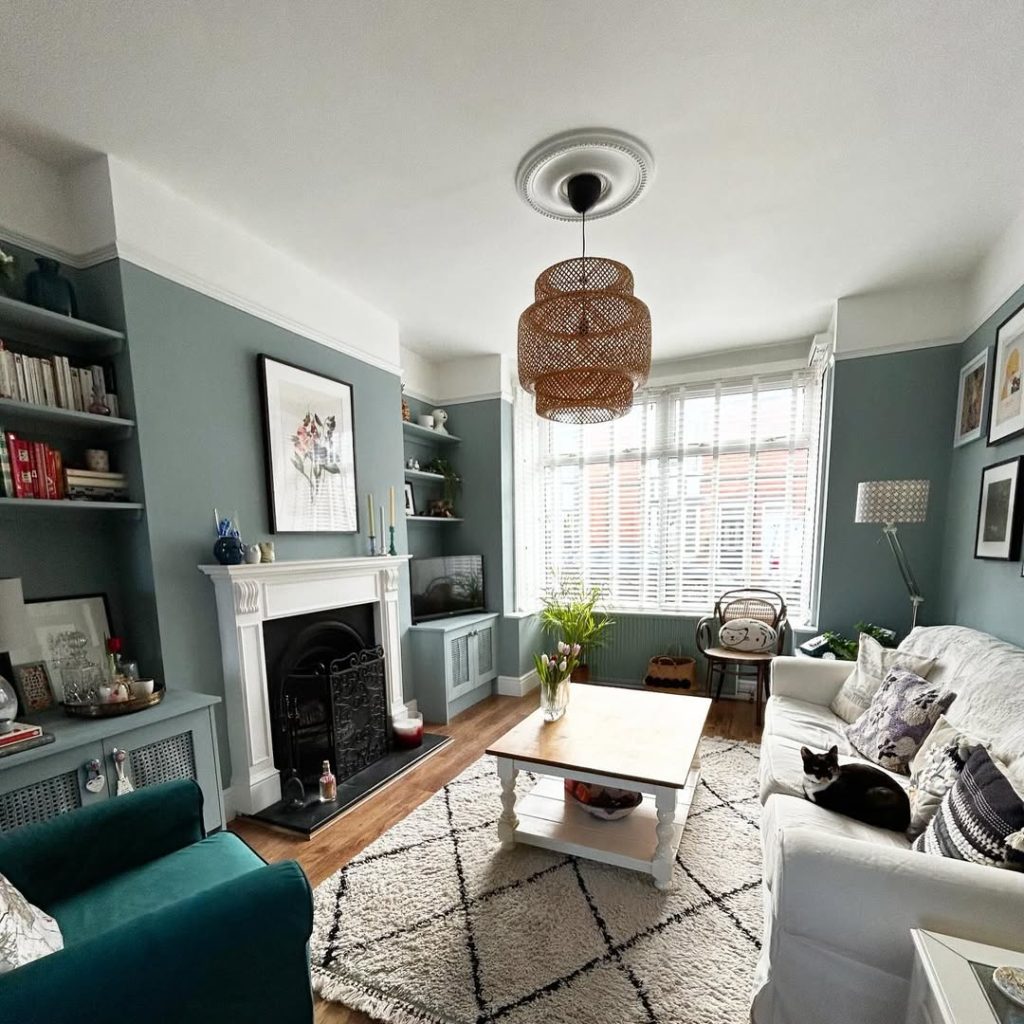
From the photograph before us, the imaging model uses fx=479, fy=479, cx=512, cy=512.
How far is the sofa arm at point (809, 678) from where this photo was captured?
252cm

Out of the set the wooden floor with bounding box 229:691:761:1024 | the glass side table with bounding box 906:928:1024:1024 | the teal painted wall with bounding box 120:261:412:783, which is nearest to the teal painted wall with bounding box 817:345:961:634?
the wooden floor with bounding box 229:691:761:1024

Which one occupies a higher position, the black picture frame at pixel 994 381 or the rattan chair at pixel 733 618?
the black picture frame at pixel 994 381

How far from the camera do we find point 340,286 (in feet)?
9.45

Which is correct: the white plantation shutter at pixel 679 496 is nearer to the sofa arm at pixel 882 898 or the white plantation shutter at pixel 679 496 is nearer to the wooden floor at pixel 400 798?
the wooden floor at pixel 400 798

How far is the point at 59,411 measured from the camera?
1734mm

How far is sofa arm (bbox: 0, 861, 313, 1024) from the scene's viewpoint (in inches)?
31.3

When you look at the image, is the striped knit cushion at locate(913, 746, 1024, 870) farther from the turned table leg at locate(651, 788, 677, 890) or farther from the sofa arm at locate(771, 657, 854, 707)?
the sofa arm at locate(771, 657, 854, 707)

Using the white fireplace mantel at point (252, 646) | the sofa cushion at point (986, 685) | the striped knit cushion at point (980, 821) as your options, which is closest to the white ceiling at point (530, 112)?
the white fireplace mantel at point (252, 646)

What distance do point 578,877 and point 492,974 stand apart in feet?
1.67

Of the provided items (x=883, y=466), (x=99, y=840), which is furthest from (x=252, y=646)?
(x=883, y=466)

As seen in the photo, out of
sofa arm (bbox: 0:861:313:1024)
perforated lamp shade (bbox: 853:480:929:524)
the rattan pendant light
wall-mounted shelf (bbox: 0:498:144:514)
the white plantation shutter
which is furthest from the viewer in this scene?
the white plantation shutter

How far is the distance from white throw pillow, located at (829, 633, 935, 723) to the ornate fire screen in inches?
99.5

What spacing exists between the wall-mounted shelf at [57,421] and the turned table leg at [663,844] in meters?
2.54

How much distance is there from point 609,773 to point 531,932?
0.56 m
